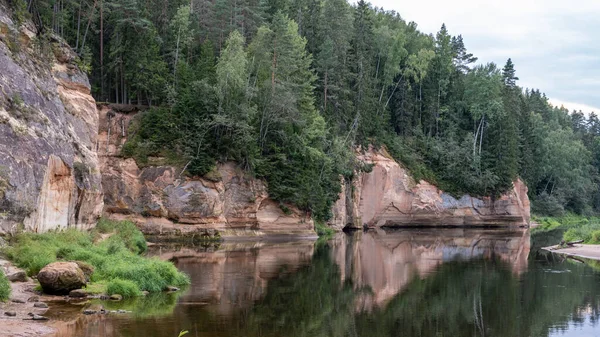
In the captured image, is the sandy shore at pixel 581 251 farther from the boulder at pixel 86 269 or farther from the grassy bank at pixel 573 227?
the boulder at pixel 86 269

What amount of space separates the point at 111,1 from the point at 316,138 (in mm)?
23927

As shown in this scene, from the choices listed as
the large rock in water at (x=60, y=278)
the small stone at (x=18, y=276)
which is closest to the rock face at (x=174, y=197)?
the small stone at (x=18, y=276)

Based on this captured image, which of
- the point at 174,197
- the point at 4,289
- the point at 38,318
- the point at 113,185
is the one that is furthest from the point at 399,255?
the point at 38,318

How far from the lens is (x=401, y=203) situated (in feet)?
255

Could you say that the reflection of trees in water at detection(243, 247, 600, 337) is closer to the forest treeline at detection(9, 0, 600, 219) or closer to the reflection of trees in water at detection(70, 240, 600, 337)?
the reflection of trees in water at detection(70, 240, 600, 337)

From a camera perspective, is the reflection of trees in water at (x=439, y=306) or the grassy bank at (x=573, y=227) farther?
the grassy bank at (x=573, y=227)

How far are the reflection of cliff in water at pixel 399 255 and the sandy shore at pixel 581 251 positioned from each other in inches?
97.4

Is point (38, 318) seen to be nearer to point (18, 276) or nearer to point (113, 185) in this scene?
point (18, 276)

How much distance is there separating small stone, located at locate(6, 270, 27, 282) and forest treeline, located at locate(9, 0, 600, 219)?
1321 centimetres

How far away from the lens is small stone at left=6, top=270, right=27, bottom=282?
21.6m

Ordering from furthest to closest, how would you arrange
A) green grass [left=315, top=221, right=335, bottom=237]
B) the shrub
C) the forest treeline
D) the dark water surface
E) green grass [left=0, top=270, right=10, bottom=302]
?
1. green grass [left=315, top=221, right=335, bottom=237]
2. the forest treeline
3. the shrub
4. the dark water surface
5. green grass [left=0, top=270, right=10, bottom=302]

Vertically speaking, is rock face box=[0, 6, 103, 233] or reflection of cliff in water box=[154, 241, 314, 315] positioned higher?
rock face box=[0, 6, 103, 233]

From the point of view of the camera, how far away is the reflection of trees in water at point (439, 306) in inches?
817

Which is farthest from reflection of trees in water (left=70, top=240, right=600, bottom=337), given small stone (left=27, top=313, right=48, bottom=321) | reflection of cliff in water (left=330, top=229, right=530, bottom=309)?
small stone (left=27, top=313, right=48, bottom=321)
